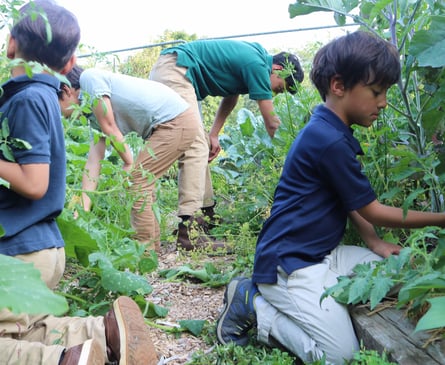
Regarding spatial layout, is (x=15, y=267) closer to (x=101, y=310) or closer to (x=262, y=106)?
(x=101, y=310)

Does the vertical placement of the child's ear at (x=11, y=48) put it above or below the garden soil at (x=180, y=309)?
above

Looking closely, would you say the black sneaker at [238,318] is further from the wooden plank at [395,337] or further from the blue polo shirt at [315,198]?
the wooden plank at [395,337]

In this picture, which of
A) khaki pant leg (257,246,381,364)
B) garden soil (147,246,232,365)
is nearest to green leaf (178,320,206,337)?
garden soil (147,246,232,365)

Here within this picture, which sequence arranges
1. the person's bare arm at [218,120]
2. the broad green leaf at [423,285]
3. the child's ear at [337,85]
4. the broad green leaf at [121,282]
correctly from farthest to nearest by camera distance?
the person's bare arm at [218,120], the broad green leaf at [121,282], the child's ear at [337,85], the broad green leaf at [423,285]

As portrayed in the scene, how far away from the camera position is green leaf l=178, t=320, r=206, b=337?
2.30 metres

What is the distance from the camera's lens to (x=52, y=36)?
70.9 inches

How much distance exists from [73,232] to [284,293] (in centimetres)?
86

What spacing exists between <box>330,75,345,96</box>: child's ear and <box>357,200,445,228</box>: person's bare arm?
0.41 meters

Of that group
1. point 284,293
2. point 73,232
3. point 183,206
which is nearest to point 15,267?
point 284,293

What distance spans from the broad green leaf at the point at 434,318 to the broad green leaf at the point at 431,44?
66cm

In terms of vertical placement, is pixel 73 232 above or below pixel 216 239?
above

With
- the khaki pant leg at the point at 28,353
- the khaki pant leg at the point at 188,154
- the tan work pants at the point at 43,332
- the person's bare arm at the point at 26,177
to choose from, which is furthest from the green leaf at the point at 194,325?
the khaki pant leg at the point at 188,154

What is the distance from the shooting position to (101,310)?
7.61 ft

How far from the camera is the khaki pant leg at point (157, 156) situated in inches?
135
